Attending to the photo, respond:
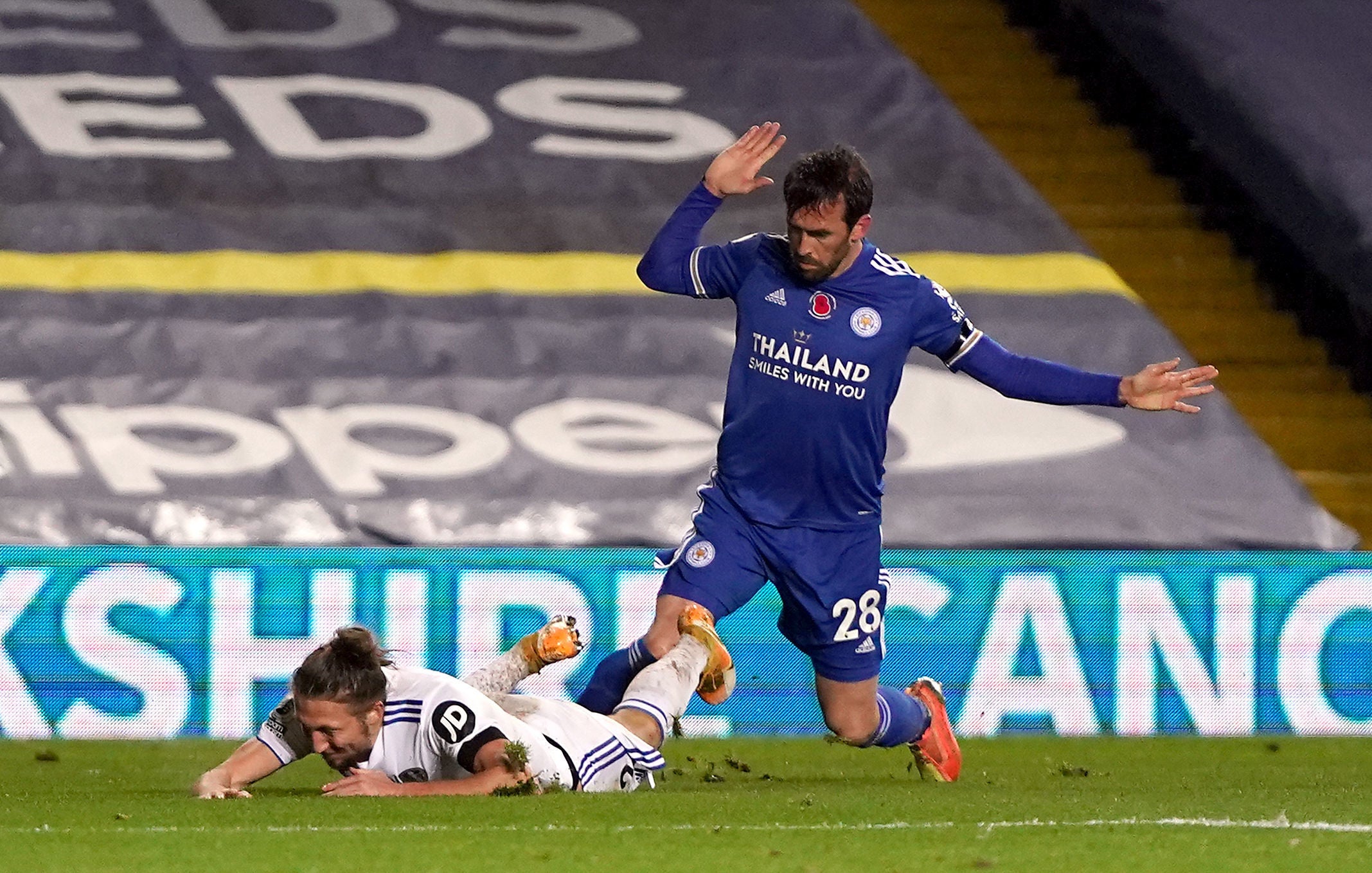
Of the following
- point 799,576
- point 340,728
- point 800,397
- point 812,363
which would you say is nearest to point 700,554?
point 799,576

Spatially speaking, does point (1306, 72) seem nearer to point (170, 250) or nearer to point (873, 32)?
point (873, 32)

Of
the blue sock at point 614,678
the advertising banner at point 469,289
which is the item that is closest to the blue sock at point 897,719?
the blue sock at point 614,678

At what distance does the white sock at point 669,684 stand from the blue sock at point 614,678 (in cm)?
26

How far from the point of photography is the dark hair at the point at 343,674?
15.2 feet

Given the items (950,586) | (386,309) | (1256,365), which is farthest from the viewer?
(1256,365)

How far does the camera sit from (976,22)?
42.8 ft

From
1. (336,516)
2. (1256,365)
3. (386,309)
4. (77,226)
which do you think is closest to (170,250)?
(77,226)

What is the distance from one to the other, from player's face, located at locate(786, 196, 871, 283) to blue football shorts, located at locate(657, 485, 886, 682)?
33.0 inches

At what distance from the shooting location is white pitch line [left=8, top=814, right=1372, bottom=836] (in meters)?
A: 4.20

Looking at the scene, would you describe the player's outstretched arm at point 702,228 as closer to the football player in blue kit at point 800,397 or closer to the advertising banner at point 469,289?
the football player in blue kit at point 800,397

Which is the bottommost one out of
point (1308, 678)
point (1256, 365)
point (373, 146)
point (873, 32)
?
point (1308, 678)

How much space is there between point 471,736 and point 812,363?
5.12ft

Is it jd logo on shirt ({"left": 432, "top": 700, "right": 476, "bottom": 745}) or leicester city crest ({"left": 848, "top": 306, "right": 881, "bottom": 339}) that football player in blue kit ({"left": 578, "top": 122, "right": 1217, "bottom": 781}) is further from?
jd logo on shirt ({"left": 432, "top": 700, "right": 476, "bottom": 745})

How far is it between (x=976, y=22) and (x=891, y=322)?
7961 mm
